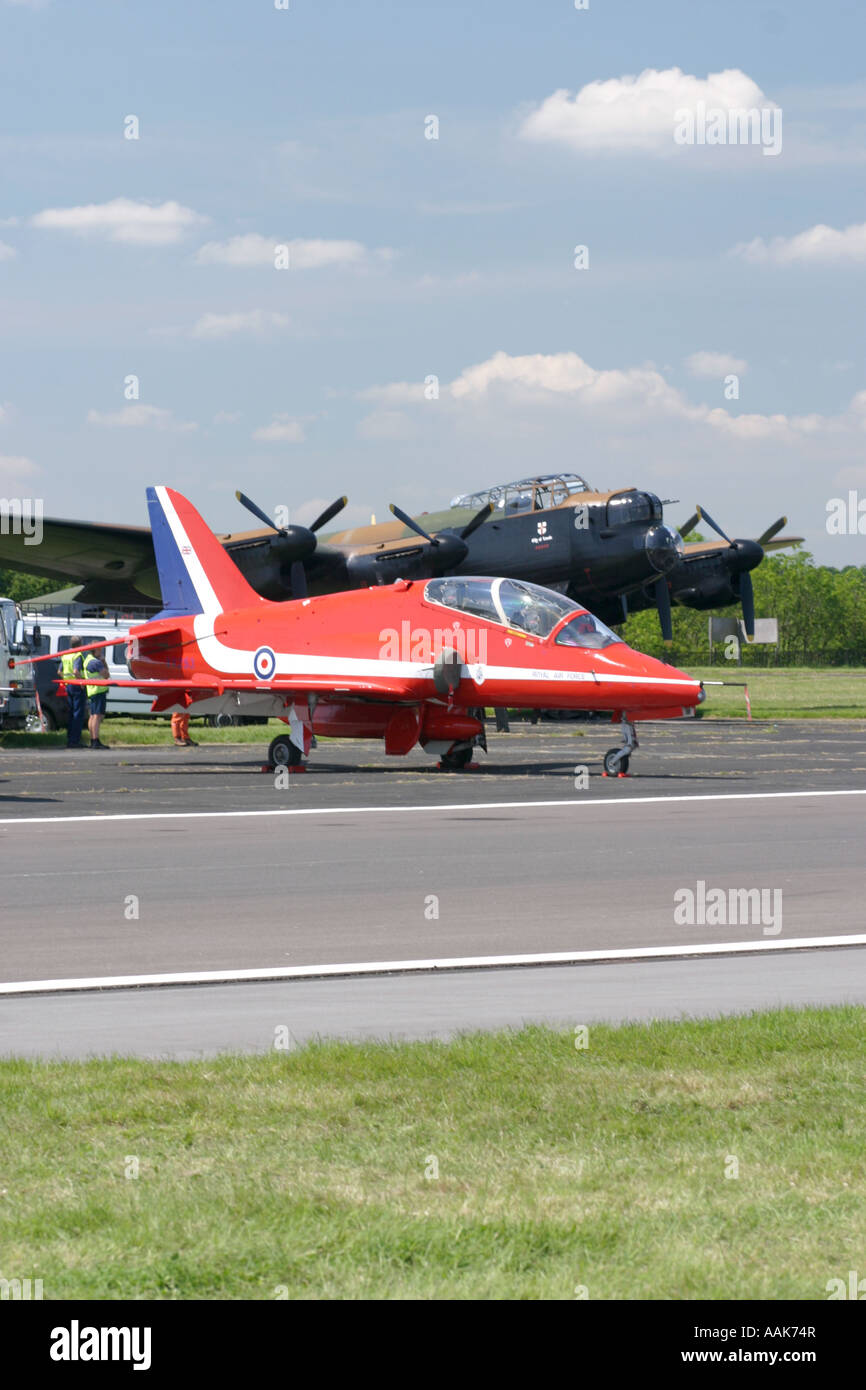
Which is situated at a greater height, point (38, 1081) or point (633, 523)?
point (633, 523)

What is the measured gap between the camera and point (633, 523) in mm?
41406

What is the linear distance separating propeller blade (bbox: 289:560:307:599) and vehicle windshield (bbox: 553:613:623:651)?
1629cm

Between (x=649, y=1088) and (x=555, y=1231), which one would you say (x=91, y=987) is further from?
(x=555, y=1231)

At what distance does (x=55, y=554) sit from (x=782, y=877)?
33.3 meters

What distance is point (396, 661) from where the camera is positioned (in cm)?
2609

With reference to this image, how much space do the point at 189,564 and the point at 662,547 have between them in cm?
1563

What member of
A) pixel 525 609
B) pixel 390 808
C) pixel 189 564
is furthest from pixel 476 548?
pixel 390 808

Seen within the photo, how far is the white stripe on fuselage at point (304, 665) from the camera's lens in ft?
81.5

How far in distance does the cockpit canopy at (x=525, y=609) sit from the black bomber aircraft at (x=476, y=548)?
13824mm

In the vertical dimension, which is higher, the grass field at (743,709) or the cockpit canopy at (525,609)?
the cockpit canopy at (525,609)

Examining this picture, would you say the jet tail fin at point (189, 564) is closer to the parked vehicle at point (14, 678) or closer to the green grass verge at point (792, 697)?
the parked vehicle at point (14, 678)

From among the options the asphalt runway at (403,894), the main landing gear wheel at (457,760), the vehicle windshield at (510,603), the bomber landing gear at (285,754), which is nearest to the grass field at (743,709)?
the bomber landing gear at (285,754)
